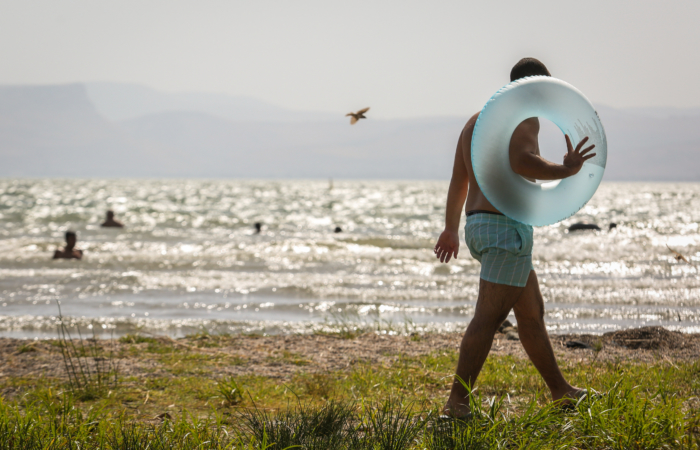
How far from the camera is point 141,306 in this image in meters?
7.82

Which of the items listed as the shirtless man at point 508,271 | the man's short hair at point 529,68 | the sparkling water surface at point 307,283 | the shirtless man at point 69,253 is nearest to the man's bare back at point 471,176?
the shirtless man at point 508,271

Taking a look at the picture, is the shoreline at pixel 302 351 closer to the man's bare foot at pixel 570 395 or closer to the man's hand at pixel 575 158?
the man's bare foot at pixel 570 395

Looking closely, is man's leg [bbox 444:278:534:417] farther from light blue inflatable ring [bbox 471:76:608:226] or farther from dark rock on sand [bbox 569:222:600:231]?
dark rock on sand [bbox 569:222:600:231]

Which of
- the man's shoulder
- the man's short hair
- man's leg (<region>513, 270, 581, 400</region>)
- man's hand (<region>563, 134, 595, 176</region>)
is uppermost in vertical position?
the man's short hair

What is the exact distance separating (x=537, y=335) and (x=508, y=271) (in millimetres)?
424

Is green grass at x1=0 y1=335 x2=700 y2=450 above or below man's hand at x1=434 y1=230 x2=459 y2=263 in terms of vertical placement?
below

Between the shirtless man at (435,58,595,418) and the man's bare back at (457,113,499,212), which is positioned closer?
the shirtless man at (435,58,595,418)

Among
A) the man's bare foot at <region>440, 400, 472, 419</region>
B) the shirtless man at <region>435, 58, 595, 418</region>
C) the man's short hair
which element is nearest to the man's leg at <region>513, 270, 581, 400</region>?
the shirtless man at <region>435, 58, 595, 418</region>

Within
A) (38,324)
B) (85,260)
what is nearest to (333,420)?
(38,324)

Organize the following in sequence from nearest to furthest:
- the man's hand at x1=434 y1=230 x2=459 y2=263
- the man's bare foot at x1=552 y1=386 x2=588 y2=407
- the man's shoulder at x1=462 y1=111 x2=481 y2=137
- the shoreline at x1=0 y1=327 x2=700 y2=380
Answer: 1. the man's bare foot at x1=552 y1=386 x2=588 y2=407
2. the man's shoulder at x1=462 y1=111 x2=481 y2=137
3. the man's hand at x1=434 y1=230 x2=459 y2=263
4. the shoreline at x1=0 y1=327 x2=700 y2=380

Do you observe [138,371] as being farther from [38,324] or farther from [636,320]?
[636,320]

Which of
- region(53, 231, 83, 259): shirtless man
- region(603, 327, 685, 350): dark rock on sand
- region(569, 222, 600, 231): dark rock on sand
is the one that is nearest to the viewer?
region(603, 327, 685, 350): dark rock on sand

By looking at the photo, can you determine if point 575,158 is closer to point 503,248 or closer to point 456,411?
point 503,248

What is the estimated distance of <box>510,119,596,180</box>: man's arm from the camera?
2.42m
